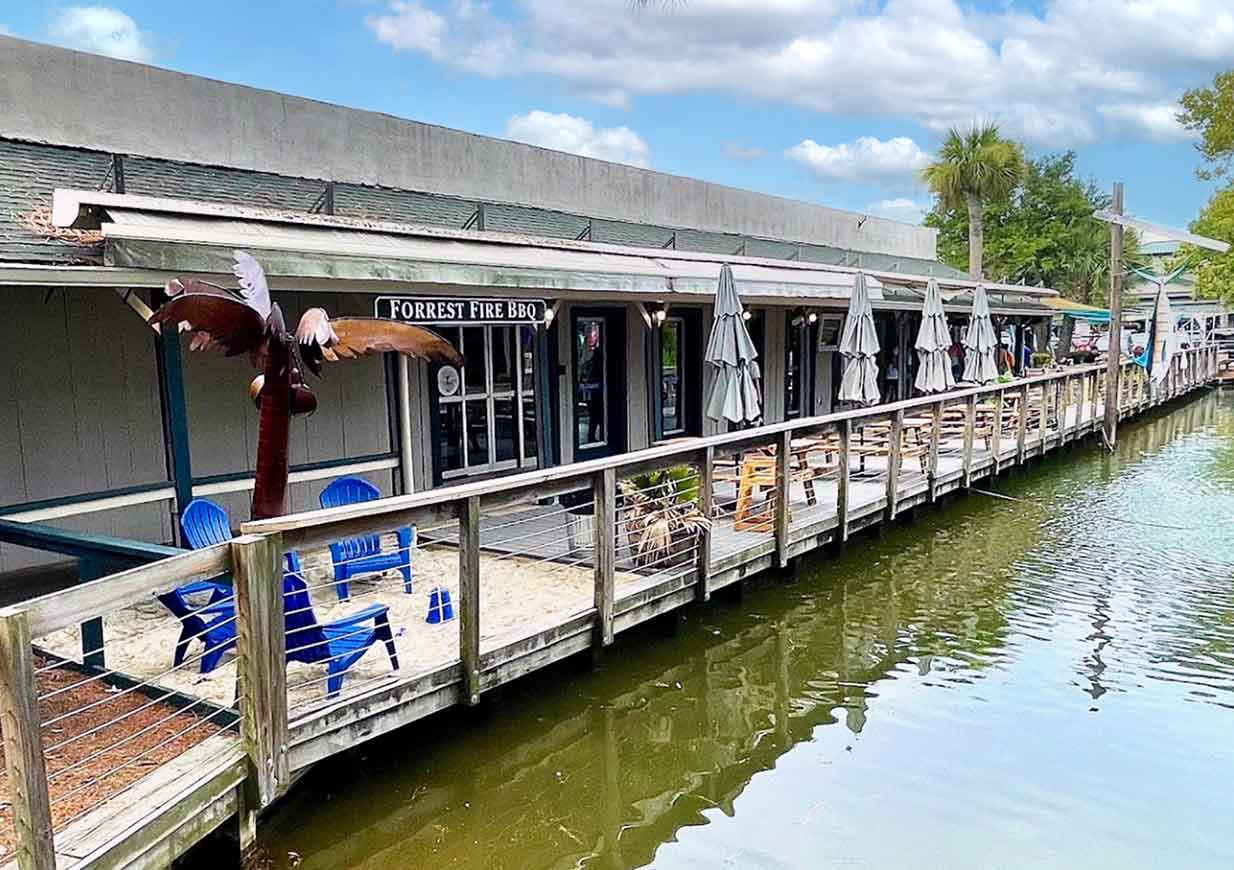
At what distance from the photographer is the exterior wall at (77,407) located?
217 inches

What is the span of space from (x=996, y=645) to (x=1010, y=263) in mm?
37523

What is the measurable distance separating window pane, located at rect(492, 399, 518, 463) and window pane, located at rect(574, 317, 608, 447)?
0.90 metres

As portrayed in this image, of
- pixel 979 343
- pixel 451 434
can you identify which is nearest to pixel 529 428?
pixel 451 434

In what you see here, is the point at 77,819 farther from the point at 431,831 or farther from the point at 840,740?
the point at 840,740

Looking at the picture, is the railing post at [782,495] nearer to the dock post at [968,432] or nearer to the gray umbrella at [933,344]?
the dock post at [968,432]

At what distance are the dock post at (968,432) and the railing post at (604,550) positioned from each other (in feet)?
20.5

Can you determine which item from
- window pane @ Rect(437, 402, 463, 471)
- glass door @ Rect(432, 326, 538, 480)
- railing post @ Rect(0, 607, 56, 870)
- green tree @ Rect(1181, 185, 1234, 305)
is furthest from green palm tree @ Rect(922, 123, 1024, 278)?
railing post @ Rect(0, 607, 56, 870)

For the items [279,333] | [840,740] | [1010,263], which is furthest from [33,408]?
[1010,263]

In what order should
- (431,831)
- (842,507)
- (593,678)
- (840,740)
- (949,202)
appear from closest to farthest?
(431,831) → (840,740) → (593,678) → (842,507) → (949,202)

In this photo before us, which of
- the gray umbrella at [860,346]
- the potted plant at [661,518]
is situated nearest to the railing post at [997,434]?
the gray umbrella at [860,346]

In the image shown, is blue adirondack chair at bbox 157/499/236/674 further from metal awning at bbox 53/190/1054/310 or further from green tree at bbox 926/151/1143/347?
green tree at bbox 926/151/1143/347

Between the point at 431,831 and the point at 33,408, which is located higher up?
the point at 33,408

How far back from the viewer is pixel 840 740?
480 centimetres

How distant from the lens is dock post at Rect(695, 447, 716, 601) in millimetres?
5977
